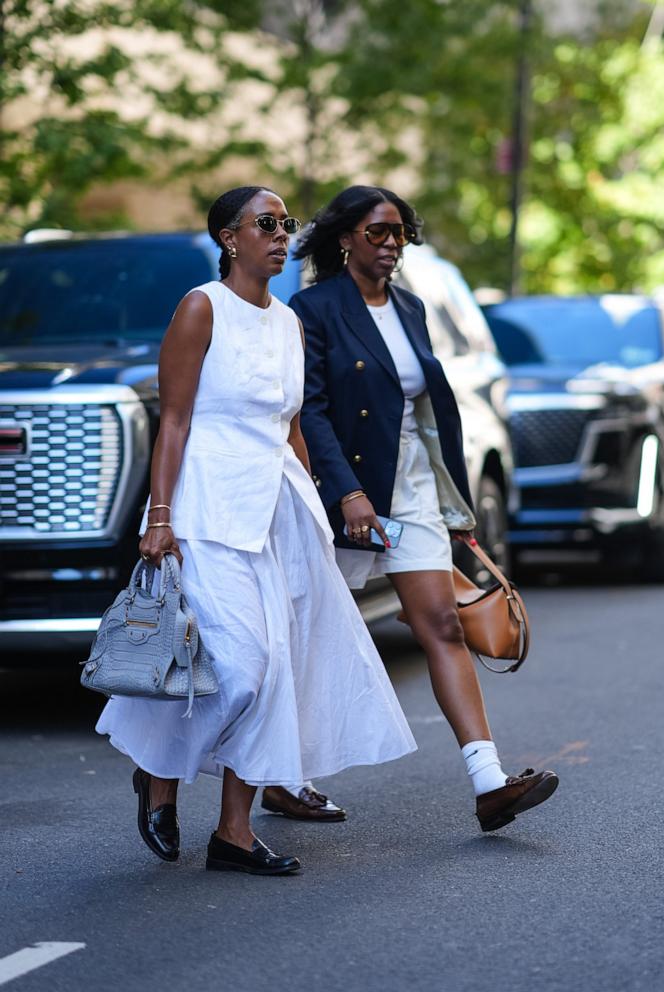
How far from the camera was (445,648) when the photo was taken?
6.04m

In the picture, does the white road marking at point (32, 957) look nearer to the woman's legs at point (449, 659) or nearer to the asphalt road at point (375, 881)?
the asphalt road at point (375, 881)

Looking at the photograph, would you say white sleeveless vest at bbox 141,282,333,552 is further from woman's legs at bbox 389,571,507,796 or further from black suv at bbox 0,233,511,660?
black suv at bbox 0,233,511,660

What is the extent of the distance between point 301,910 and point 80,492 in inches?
118

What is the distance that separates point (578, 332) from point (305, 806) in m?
8.87

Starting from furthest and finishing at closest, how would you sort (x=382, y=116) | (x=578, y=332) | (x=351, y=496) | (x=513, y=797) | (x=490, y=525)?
1. (x=382, y=116)
2. (x=578, y=332)
3. (x=490, y=525)
4. (x=351, y=496)
5. (x=513, y=797)

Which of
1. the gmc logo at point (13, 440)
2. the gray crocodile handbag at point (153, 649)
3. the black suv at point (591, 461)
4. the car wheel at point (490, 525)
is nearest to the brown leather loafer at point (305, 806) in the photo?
the gray crocodile handbag at point (153, 649)

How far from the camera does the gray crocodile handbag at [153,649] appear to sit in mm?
5082

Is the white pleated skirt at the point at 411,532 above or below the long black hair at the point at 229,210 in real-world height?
below

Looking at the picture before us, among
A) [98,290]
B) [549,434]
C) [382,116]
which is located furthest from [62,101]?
[382,116]

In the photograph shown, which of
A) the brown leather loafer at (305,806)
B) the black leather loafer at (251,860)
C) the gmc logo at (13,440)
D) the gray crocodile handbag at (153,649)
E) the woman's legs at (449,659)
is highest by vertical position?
the gmc logo at (13,440)

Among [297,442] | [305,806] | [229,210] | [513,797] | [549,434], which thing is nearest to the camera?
[229,210]

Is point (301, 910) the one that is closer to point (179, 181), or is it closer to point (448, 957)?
point (448, 957)

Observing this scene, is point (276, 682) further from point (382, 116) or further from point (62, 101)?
point (382, 116)

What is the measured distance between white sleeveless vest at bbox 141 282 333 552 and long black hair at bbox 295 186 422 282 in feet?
2.83
